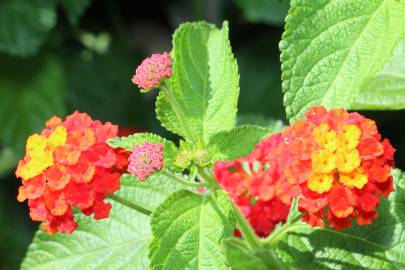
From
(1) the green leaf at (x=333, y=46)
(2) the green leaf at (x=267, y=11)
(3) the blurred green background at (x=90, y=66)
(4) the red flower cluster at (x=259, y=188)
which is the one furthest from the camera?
(3) the blurred green background at (x=90, y=66)

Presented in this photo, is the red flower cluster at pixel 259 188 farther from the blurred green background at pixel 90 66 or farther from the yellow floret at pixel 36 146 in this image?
the blurred green background at pixel 90 66

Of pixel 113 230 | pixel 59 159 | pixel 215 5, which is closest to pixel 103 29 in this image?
pixel 215 5

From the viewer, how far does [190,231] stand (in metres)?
1.48

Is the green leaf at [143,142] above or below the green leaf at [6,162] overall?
below

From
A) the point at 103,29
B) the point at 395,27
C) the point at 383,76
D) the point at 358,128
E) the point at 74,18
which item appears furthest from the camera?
the point at 103,29

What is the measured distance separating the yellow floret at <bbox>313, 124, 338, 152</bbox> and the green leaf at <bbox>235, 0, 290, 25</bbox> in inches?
54.3

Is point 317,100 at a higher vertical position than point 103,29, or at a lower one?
lower

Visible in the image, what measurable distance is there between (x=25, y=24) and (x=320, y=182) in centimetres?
173

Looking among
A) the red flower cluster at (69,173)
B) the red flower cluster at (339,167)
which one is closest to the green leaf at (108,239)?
the red flower cluster at (69,173)

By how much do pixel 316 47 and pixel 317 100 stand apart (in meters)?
0.10

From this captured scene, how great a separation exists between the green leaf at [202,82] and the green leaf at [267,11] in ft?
3.60

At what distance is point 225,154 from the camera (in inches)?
58.9

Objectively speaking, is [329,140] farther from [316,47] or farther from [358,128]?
[316,47]

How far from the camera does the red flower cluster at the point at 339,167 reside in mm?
1394
